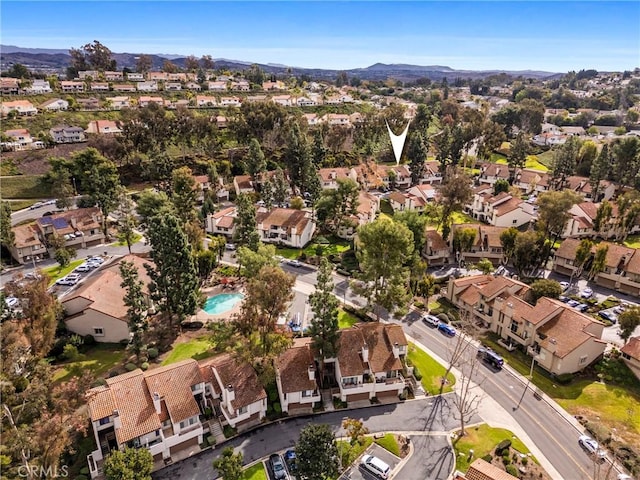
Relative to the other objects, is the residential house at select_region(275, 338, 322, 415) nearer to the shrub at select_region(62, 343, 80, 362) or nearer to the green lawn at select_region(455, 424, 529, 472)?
the green lawn at select_region(455, 424, 529, 472)

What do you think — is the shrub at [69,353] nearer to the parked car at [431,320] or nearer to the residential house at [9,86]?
the parked car at [431,320]

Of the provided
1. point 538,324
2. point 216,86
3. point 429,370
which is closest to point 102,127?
point 216,86

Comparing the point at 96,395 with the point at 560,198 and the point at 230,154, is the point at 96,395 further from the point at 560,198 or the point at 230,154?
the point at 230,154

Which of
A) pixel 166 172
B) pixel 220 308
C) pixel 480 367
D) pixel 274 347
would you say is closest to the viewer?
pixel 274 347

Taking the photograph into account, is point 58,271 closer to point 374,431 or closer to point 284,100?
point 374,431

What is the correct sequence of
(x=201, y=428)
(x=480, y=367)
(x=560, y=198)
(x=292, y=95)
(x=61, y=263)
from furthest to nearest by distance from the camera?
1. (x=292, y=95)
2. (x=560, y=198)
3. (x=61, y=263)
4. (x=480, y=367)
5. (x=201, y=428)

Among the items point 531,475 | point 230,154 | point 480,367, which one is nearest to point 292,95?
point 230,154

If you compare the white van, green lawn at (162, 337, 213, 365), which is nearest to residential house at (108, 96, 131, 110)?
green lawn at (162, 337, 213, 365)
